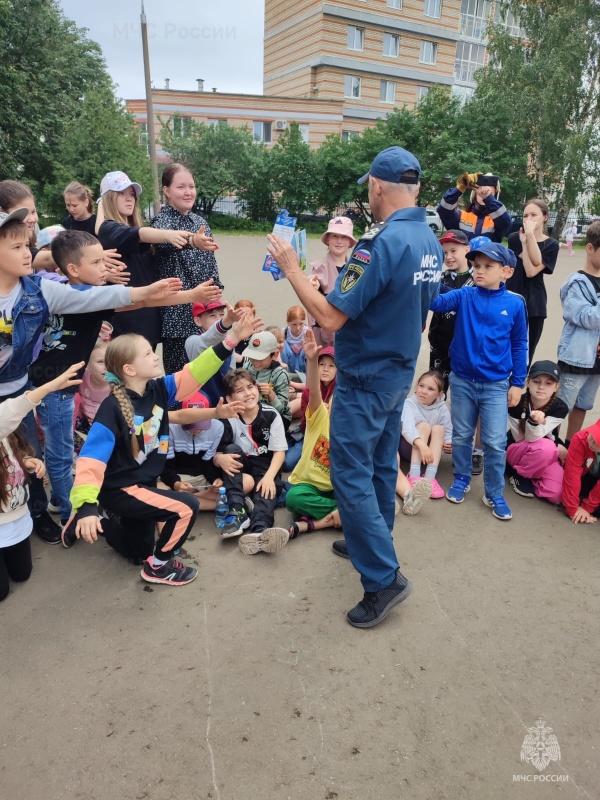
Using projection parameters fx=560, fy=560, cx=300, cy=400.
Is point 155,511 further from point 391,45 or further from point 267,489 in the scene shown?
point 391,45

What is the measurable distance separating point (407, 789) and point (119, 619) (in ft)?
5.06

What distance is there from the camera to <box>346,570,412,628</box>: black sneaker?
2.75 meters

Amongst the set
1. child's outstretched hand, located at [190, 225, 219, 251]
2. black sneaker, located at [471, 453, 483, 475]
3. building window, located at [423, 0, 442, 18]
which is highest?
building window, located at [423, 0, 442, 18]

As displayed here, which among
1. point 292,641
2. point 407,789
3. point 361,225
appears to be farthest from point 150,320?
point 361,225

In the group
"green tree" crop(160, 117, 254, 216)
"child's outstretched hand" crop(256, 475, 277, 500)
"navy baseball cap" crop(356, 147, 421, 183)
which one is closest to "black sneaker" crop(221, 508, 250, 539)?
"child's outstretched hand" crop(256, 475, 277, 500)

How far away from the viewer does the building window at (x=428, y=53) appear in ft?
127

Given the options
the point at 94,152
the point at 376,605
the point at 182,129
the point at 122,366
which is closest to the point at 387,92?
the point at 182,129

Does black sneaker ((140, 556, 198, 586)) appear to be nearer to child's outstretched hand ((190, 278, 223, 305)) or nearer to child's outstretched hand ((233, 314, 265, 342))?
child's outstretched hand ((233, 314, 265, 342))

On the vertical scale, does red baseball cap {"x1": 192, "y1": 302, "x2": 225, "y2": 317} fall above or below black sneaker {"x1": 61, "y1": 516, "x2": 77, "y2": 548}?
above

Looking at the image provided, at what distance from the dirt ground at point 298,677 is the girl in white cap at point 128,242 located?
5.03 feet

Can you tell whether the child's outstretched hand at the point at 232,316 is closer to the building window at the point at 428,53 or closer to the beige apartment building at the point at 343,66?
the beige apartment building at the point at 343,66

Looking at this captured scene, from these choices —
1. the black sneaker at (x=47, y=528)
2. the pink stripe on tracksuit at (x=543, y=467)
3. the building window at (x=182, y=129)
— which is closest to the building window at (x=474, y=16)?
the building window at (x=182, y=129)

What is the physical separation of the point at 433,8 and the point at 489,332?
43749 mm

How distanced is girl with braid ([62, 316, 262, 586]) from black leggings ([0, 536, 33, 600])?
0.23 metres
